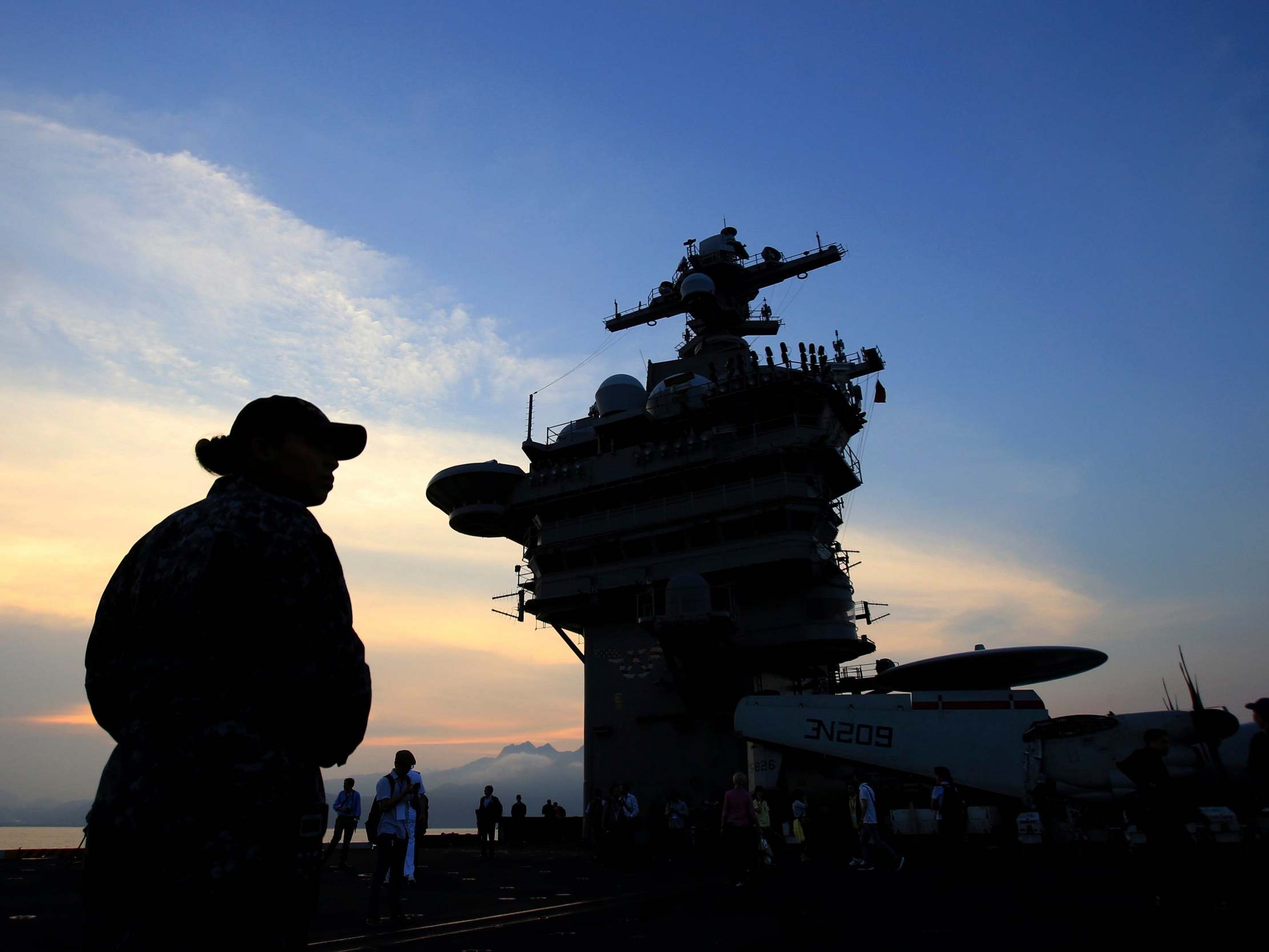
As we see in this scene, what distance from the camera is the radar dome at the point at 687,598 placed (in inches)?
1039

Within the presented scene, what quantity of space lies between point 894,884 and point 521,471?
24015mm

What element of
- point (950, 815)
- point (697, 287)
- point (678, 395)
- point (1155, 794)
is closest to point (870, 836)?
point (950, 815)

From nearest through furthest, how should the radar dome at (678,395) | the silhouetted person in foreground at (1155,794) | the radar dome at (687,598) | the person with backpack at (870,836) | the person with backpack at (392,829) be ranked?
the silhouetted person in foreground at (1155,794)
the person with backpack at (392,829)
the person with backpack at (870,836)
the radar dome at (687,598)
the radar dome at (678,395)

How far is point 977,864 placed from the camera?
16.8 meters

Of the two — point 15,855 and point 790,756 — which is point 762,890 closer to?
point 790,756

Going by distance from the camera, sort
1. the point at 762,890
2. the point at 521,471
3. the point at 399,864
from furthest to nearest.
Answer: the point at 521,471
the point at 762,890
the point at 399,864

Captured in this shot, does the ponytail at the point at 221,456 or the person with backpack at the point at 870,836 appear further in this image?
the person with backpack at the point at 870,836

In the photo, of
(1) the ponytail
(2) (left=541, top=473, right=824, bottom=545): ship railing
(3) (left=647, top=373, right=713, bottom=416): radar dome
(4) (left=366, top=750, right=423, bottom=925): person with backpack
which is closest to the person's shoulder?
(1) the ponytail

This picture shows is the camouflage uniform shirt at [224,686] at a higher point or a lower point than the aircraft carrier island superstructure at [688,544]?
lower

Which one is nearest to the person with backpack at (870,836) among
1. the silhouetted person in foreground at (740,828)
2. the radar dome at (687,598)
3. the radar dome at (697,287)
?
the silhouetted person in foreground at (740,828)

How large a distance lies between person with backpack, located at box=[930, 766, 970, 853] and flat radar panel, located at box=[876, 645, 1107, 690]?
1339 cm

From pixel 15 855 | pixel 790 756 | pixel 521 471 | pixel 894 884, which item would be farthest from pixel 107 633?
pixel 521 471

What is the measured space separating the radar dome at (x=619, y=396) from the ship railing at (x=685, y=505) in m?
5.26

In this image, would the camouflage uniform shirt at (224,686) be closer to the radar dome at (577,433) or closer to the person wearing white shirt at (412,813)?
the person wearing white shirt at (412,813)
